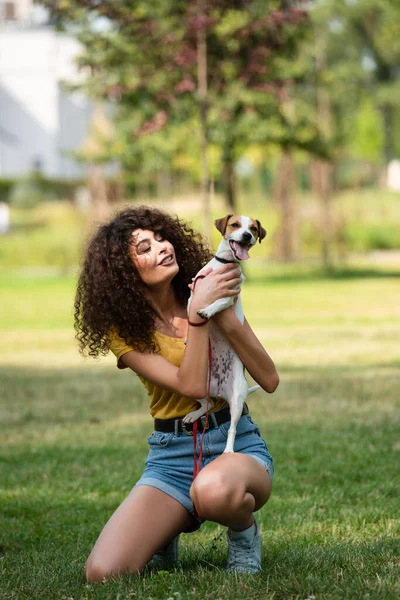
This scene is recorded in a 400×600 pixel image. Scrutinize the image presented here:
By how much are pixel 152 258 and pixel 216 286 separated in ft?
1.31

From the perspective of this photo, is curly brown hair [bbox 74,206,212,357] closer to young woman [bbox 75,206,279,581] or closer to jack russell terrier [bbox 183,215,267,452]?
young woman [bbox 75,206,279,581]

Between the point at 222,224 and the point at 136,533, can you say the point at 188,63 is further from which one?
the point at 136,533

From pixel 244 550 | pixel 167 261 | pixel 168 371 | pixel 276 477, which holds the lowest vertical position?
pixel 276 477

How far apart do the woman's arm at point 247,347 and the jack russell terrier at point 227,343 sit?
A: 0.04 metres

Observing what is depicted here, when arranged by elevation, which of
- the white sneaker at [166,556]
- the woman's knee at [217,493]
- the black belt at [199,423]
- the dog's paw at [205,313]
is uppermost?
the dog's paw at [205,313]

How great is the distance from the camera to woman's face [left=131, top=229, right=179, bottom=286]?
158 inches

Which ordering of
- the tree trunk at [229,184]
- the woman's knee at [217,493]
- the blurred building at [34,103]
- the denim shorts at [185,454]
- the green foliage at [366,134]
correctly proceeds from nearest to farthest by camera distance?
the woman's knee at [217,493], the denim shorts at [185,454], the tree trunk at [229,184], the blurred building at [34,103], the green foliage at [366,134]

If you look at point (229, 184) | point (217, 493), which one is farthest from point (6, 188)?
point (217, 493)

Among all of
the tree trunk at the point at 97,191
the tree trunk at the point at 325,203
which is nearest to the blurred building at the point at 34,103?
the tree trunk at the point at 97,191

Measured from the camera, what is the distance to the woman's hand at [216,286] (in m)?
3.71

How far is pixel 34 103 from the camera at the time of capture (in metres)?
52.5

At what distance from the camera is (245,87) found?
2253 centimetres

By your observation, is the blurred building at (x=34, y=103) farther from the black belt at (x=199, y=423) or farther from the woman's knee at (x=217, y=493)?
the woman's knee at (x=217, y=493)

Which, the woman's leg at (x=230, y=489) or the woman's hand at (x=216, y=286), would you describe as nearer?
the woman's leg at (x=230, y=489)
